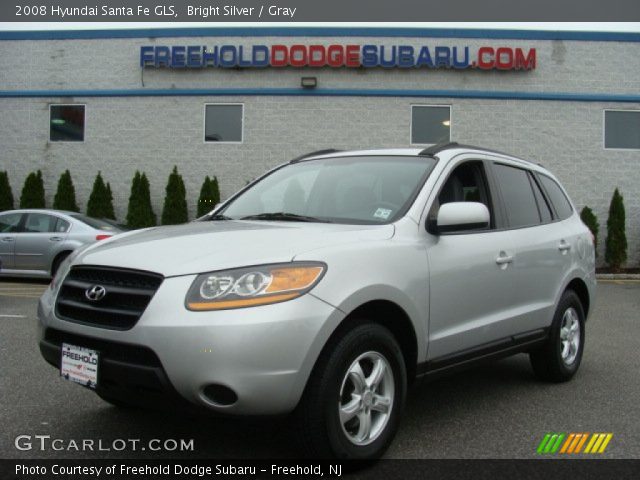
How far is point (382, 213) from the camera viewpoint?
3.81m

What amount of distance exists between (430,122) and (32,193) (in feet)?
34.7

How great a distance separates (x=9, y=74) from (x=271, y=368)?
1768 centimetres

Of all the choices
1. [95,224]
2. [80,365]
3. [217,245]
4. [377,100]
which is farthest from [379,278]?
[377,100]

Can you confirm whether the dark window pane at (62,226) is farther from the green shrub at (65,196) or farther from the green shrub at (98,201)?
the green shrub at (65,196)

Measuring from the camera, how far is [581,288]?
5.48 m

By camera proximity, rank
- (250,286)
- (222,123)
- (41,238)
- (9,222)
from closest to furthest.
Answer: (250,286) → (41,238) → (9,222) → (222,123)

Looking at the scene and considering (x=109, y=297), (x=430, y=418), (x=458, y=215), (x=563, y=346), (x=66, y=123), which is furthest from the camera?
(x=66, y=123)

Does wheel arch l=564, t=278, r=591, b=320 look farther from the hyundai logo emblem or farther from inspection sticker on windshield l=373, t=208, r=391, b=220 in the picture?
the hyundai logo emblem

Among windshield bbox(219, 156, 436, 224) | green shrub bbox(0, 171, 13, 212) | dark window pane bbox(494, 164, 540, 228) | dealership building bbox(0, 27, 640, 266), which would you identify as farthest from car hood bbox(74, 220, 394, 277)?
green shrub bbox(0, 171, 13, 212)

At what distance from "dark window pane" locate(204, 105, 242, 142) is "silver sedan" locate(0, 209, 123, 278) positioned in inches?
217

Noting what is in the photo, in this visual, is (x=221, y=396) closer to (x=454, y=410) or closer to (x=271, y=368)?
(x=271, y=368)

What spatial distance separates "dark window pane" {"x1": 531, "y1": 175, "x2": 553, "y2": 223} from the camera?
513cm

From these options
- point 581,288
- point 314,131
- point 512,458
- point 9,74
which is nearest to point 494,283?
point 512,458

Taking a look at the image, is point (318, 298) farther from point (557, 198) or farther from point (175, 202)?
point (175, 202)
